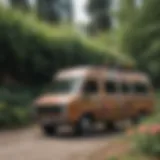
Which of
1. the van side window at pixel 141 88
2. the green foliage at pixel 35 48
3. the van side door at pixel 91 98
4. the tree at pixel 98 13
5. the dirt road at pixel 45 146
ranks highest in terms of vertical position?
the tree at pixel 98 13

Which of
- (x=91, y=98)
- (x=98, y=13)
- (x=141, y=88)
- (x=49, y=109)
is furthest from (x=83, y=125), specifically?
(x=98, y=13)

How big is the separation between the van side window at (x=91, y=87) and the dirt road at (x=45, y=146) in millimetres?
1616

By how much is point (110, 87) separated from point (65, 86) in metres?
1.90

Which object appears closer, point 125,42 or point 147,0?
point 147,0

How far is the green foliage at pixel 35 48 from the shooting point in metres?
21.6

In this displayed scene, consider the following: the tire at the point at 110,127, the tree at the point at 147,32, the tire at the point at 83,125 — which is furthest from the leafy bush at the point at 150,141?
the tire at the point at 110,127

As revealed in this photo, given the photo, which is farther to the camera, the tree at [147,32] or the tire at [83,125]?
the tire at [83,125]

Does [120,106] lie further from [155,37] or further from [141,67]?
[141,67]

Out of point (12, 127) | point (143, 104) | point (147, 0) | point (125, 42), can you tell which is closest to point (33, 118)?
point (12, 127)

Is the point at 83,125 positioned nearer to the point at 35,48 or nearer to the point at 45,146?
the point at 45,146

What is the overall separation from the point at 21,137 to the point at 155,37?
19.9 feet

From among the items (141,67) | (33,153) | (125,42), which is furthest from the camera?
(141,67)

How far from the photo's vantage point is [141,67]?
3262cm

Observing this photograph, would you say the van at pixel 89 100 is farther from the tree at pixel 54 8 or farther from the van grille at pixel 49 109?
the tree at pixel 54 8
